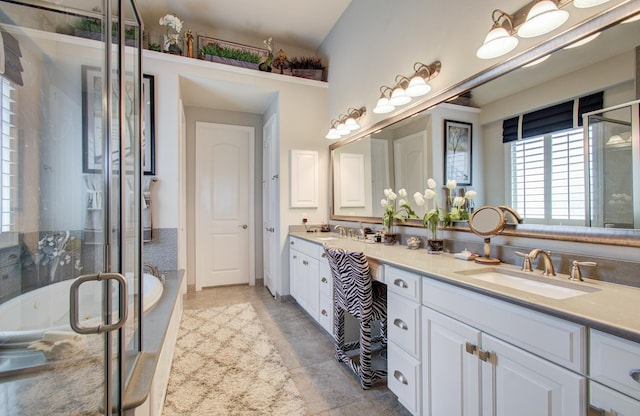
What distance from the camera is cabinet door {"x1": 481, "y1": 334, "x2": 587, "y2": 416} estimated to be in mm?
818

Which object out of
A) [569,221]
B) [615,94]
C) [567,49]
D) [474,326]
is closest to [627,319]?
[474,326]

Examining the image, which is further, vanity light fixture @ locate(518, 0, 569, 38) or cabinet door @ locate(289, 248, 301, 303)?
cabinet door @ locate(289, 248, 301, 303)

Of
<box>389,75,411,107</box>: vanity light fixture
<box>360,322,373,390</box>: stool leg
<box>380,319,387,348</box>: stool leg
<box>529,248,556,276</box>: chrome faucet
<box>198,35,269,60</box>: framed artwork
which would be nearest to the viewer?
<box>529,248,556,276</box>: chrome faucet

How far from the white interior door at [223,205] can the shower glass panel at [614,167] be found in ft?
12.5

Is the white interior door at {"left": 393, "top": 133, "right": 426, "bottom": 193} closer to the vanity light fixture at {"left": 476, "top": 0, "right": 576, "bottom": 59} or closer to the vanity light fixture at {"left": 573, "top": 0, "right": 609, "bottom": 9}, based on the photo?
the vanity light fixture at {"left": 476, "top": 0, "right": 576, "bottom": 59}

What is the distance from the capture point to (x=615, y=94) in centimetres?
114

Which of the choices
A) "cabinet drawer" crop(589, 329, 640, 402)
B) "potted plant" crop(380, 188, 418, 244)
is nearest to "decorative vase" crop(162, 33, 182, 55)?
"potted plant" crop(380, 188, 418, 244)

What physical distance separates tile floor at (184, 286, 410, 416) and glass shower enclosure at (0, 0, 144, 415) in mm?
1094

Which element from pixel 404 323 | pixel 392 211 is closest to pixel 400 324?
pixel 404 323

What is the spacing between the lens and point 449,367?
4.05ft

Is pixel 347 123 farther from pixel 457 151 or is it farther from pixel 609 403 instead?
pixel 609 403

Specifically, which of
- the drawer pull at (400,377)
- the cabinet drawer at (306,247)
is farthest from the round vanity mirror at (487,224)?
the cabinet drawer at (306,247)

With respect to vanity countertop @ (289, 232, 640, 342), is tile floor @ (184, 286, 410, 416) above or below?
below

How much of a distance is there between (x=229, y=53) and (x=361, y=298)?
9.96 feet
